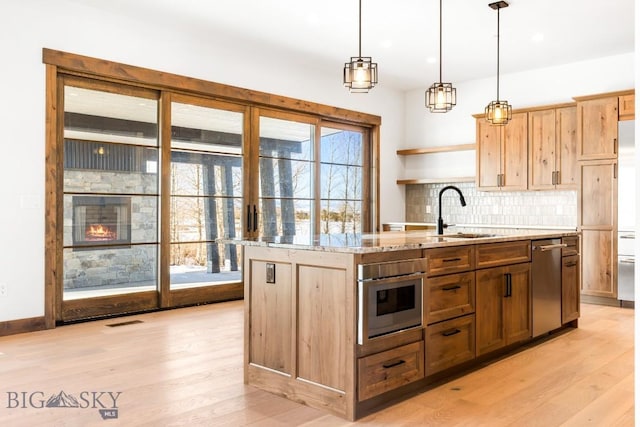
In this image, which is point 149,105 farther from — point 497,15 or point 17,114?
point 497,15

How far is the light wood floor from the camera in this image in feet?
8.27

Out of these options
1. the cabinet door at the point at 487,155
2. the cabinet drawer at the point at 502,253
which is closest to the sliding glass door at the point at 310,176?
the cabinet door at the point at 487,155

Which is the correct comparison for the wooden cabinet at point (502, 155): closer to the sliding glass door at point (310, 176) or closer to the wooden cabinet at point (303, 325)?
the sliding glass door at point (310, 176)

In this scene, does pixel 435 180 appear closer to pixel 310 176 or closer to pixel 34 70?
pixel 310 176

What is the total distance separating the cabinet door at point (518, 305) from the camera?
3676 mm

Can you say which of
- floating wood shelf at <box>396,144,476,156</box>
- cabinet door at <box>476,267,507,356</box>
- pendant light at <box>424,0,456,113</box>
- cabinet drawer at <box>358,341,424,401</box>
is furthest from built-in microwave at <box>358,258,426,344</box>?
floating wood shelf at <box>396,144,476,156</box>

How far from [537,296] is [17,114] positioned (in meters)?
4.48

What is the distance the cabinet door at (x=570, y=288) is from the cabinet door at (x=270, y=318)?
2.72 metres

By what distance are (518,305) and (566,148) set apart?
3.28m

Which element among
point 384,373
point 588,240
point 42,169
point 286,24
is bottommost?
point 384,373


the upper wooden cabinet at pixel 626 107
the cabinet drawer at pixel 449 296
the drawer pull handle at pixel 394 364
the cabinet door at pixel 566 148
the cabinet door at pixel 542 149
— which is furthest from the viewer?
the cabinet door at pixel 542 149

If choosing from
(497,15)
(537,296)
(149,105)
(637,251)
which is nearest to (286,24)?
(149,105)

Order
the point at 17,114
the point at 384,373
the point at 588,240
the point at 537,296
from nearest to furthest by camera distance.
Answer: the point at 384,373
the point at 537,296
the point at 17,114
the point at 588,240

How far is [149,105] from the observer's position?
5.25 m
